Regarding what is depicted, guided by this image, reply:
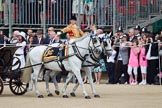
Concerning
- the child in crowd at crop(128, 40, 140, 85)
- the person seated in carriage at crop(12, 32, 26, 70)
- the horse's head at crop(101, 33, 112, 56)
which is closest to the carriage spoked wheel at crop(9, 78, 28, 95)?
the person seated in carriage at crop(12, 32, 26, 70)

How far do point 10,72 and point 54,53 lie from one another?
4.74 ft

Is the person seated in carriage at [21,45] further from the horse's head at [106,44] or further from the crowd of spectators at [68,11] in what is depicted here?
the crowd of spectators at [68,11]

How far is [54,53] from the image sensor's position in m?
18.0

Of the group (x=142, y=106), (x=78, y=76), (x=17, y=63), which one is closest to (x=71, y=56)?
(x=78, y=76)

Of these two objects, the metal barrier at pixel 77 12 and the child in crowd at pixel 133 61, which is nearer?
the child in crowd at pixel 133 61

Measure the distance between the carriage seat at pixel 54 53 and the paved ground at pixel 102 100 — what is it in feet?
3.89

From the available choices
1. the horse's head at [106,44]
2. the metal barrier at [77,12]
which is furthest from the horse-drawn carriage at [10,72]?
the metal barrier at [77,12]

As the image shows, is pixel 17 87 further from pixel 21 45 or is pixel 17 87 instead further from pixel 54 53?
pixel 21 45

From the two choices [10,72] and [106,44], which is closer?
[106,44]

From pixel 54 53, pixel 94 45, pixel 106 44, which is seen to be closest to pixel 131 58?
pixel 106 44

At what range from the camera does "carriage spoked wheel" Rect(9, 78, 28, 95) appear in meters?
18.4

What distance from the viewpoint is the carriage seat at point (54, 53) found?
58.3 feet

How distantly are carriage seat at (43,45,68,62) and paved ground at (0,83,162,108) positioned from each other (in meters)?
1.19

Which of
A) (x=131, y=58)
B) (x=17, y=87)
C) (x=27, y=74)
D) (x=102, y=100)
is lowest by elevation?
(x=102, y=100)
